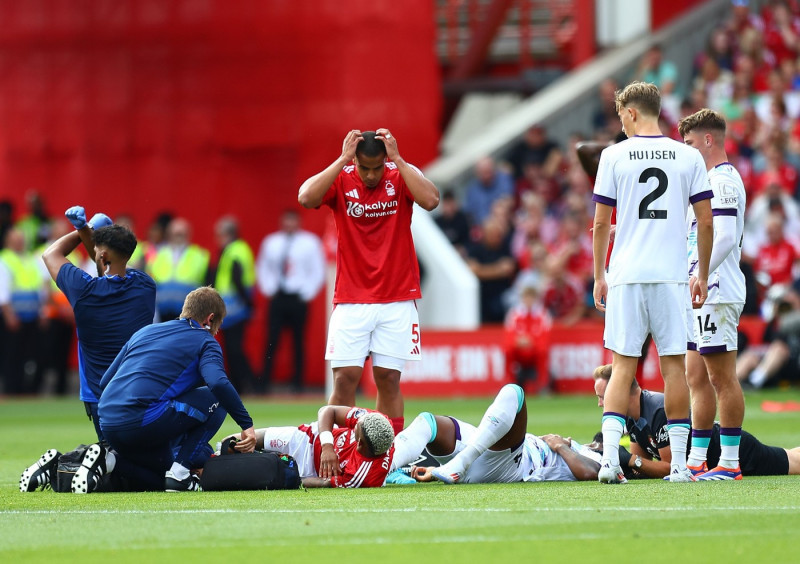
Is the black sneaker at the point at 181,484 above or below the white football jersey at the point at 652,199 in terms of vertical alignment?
below

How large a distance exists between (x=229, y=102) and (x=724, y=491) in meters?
17.0

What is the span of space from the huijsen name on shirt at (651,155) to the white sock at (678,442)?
5.33 ft

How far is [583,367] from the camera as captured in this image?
20.8 m

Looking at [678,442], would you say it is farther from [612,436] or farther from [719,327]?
[719,327]

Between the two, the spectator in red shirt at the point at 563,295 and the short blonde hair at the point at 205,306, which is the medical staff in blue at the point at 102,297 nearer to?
the short blonde hair at the point at 205,306

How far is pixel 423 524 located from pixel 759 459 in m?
3.45

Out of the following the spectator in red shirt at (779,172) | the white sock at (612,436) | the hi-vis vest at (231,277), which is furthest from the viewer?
the spectator in red shirt at (779,172)

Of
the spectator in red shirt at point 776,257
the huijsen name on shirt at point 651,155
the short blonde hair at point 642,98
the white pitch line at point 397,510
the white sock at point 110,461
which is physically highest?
the short blonde hair at point 642,98

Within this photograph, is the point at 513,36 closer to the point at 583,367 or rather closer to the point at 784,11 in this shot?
the point at 784,11

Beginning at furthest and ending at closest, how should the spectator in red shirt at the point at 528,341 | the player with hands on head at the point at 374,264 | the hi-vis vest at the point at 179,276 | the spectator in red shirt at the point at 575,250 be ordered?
the spectator in red shirt at the point at 575,250 < the hi-vis vest at the point at 179,276 < the spectator in red shirt at the point at 528,341 < the player with hands on head at the point at 374,264

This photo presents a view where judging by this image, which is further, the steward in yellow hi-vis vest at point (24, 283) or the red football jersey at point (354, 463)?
the steward in yellow hi-vis vest at point (24, 283)

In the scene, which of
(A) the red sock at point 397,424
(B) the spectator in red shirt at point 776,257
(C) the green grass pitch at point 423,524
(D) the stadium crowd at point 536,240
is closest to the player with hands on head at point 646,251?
(C) the green grass pitch at point 423,524

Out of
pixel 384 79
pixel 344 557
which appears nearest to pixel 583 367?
pixel 384 79

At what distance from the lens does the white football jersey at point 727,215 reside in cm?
957
